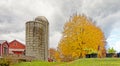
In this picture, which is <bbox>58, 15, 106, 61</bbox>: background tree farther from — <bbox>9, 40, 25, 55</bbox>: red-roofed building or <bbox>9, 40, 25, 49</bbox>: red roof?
<bbox>9, 40, 25, 49</bbox>: red roof

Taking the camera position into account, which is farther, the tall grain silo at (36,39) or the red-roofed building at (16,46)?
the red-roofed building at (16,46)

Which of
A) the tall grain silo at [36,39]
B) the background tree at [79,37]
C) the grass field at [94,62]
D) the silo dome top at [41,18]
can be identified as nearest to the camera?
the grass field at [94,62]

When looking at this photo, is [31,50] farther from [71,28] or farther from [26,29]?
[71,28]

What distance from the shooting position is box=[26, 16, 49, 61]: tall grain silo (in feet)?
190

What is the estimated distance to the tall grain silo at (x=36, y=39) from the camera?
57.9 metres

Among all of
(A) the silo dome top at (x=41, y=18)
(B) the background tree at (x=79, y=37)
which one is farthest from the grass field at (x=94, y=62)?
(A) the silo dome top at (x=41, y=18)

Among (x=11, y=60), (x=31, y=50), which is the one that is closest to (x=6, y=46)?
(x=31, y=50)

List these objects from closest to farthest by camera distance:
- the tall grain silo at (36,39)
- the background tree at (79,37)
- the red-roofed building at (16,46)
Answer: the background tree at (79,37) < the tall grain silo at (36,39) < the red-roofed building at (16,46)

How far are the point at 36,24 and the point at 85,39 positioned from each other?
17.2 metres

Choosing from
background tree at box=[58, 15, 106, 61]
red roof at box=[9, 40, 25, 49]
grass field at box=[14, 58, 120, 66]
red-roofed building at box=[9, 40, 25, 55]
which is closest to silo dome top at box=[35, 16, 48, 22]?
background tree at box=[58, 15, 106, 61]

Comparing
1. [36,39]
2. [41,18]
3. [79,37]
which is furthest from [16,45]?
[79,37]

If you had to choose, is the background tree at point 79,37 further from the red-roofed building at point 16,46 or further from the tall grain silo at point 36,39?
the red-roofed building at point 16,46

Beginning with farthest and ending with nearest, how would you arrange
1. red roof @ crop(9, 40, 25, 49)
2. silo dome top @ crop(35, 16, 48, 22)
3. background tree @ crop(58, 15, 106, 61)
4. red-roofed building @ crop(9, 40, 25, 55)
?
red roof @ crop(9, 40, 25, 49)
red-roofed building @ crop(9, 40, 25, 55)
silo dome top @ crop(35, 16, 48, 22)
background tree @ crop(58, 15, 106, 61)

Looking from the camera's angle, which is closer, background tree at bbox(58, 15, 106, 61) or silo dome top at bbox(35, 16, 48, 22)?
background tree at bbox(58, 15, 106, 61)
